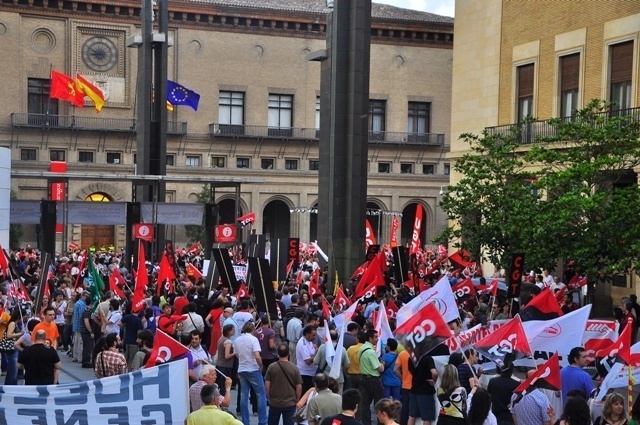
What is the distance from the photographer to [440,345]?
47.2 ft

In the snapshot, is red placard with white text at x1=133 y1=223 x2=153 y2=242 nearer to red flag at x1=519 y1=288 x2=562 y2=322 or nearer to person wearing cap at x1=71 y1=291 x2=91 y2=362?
person wearing cap at x1=71 y1=291 x2=91 y2=362

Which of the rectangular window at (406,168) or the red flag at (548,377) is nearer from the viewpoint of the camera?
the red flag at (548,377)

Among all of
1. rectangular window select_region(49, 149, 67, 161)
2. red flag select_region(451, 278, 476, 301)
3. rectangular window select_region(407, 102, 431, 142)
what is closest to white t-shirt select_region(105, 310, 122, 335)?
red flag select_region(451, 278, 476, 301)

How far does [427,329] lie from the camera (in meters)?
13.2

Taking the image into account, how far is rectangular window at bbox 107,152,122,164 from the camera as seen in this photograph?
65.9 meters

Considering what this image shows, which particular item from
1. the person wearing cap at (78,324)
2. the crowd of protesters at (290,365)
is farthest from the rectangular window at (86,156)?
the person wearing cap at (78,324)

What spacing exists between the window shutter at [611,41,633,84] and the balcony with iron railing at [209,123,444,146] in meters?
35.9

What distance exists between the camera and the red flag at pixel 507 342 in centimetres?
1294

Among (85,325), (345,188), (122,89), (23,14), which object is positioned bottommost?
(85,325)

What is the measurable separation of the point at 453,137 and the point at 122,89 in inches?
1138

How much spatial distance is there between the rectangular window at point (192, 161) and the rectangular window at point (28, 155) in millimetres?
9133

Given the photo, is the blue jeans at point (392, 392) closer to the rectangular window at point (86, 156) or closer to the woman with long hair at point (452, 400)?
the woman with long hair at point (452, 400)

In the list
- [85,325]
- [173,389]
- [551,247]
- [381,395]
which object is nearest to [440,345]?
[381,395]

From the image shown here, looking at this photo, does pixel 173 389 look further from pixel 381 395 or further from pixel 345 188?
pixel 345 188
